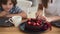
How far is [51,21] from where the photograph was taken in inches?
60.6

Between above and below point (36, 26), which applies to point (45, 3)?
above

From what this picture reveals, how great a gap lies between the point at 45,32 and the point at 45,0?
2.71 feet

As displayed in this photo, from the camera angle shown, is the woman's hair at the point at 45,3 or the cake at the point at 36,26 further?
the woman's hair at the point at 45,3

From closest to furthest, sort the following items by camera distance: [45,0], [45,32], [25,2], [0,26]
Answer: [45,32] → [0,26] → [45,0] → [25,2]

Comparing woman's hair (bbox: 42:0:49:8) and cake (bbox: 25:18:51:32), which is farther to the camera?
woman's hair (bbox: 42:0:49:8)

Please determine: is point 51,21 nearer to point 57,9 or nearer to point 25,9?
point 57,9

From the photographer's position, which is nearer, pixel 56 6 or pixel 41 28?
pixel 41 28

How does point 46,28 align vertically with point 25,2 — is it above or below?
below

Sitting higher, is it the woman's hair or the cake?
the woman's hair

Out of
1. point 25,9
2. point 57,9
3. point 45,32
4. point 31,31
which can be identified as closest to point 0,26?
point 31,31

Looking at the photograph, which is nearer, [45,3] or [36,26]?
[36,26]

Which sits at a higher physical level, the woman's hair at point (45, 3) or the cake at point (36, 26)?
the woman's hair at point (45, 3)

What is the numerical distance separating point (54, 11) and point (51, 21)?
600mm

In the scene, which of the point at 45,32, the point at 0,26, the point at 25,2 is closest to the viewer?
the point at 45,32
